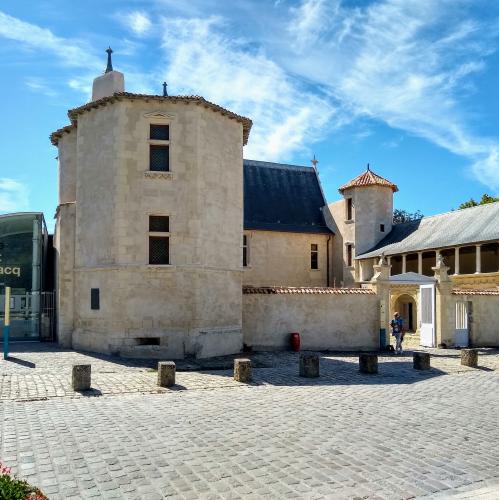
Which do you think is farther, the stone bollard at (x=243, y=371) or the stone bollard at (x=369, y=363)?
the stone bollard at (x=369, y=363)

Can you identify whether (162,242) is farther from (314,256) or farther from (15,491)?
(314,256)

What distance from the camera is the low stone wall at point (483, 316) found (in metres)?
21.6

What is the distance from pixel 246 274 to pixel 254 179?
7.47 meters

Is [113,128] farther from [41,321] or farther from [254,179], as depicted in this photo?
[254,179]

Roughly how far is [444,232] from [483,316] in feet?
27.1

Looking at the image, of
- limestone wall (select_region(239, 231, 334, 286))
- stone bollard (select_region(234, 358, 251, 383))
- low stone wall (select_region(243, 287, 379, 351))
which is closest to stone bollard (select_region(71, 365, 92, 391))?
stone bollard (select_region(234, 358, 251, 383))

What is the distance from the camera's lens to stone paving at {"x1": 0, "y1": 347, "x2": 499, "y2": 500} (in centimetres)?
561

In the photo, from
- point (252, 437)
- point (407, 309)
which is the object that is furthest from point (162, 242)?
point (407, 309)

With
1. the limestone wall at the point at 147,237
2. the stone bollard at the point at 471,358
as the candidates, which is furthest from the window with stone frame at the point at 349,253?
the stone bollard at the point at 471,358

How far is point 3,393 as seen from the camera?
10.2m

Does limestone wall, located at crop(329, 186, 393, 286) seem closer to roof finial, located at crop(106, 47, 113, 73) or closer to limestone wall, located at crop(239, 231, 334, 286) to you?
limestone wall, located at crop(239, 231, 334, 286)

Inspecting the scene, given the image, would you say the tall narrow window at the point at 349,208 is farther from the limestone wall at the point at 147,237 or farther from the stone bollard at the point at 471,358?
the stone bollard at the point at 471,358

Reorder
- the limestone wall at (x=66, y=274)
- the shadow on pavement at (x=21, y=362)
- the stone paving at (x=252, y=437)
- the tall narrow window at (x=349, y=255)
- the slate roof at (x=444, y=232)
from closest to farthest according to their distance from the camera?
the stone paving at (x=252, y=437)
the shadow on pavement at (x=21, y=362)
the limestone wall at (x=66, y=274)
the slate roof at (x=444, y=232)
the tall narrow window at (x=349, y=255)

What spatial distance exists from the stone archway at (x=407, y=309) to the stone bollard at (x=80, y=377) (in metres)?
21.1
